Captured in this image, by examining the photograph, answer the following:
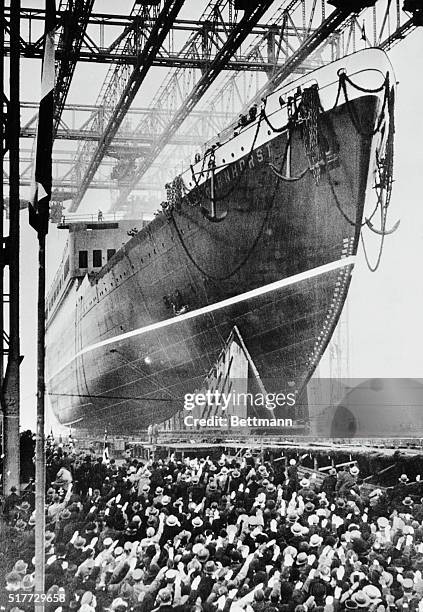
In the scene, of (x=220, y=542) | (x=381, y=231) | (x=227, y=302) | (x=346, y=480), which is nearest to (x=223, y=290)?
(x=227, y=302)

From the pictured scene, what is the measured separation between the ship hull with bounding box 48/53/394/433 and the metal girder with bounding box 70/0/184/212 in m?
0.99

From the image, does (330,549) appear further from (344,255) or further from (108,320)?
(108,320)

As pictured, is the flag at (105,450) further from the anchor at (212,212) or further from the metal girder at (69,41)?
the metal girder at (69,41)

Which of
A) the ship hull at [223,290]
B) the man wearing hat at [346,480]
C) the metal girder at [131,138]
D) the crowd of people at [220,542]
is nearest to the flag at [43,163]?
the crowd of people at [220,542]

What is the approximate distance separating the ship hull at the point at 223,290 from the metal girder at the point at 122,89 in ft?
3.26

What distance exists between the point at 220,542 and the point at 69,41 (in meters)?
5.08

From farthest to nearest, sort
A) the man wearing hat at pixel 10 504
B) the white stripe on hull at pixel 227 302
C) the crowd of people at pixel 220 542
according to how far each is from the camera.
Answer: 1. the white stripe on hull at pixel 227 302
2. the man wearing hat at pixel 10 504
3. the crowd of people at pixel 220 542

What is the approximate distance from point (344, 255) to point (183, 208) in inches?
72.1

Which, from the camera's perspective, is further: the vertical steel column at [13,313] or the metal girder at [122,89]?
the metal girder at [122,89]

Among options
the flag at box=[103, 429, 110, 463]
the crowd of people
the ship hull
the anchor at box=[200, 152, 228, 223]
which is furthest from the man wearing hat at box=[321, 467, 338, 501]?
the anchor at box=[200, 152, 228, 223]

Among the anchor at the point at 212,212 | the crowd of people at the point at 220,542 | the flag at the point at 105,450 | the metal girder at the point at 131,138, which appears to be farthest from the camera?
the anchor at the point at 212,212

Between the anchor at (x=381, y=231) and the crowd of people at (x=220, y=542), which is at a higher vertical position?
the anchor at (x=381, y=231)

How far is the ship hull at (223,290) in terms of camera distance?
8.98 metres

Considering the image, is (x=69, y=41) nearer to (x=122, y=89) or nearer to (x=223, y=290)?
(x=122, y=89)
